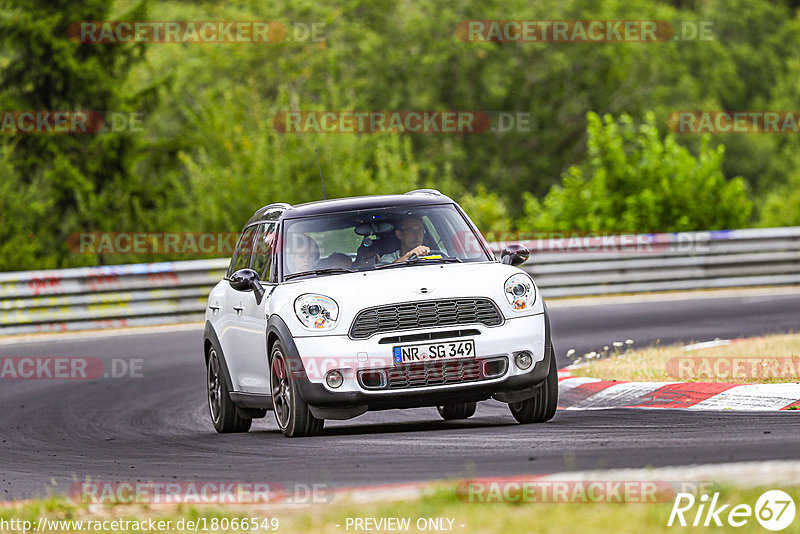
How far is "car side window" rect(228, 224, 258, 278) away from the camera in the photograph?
11012 mm

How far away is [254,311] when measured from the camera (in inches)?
389

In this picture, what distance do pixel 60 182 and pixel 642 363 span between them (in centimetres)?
2230

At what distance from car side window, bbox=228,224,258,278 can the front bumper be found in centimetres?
227

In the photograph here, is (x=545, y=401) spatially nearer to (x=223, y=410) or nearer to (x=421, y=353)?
(x=421, y=353)

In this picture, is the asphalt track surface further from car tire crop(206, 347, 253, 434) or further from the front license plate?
the front license plate

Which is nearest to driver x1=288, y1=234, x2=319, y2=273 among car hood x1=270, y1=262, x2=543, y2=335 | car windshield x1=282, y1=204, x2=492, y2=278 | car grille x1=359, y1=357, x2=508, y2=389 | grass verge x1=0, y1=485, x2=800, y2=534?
car windshield x1=282, y1=204, x2=492, y2=278

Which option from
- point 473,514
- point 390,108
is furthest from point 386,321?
point 390,108

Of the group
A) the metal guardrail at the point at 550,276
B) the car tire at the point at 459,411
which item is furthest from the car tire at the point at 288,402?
the metal guardrail at the point at 550,276

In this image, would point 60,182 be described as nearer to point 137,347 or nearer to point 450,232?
point 137,347

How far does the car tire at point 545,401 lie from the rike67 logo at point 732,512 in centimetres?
380

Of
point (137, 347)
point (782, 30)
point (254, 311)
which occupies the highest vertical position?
point (782, 30)

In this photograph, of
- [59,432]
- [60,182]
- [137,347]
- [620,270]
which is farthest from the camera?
[60,182]

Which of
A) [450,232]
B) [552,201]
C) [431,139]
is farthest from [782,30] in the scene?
[450,232]

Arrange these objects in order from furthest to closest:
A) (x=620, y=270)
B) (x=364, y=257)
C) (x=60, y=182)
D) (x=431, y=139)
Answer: (x=431, y=139) → (x=60, y=182) → (x=620, y=270) → (x=364, y=257)
